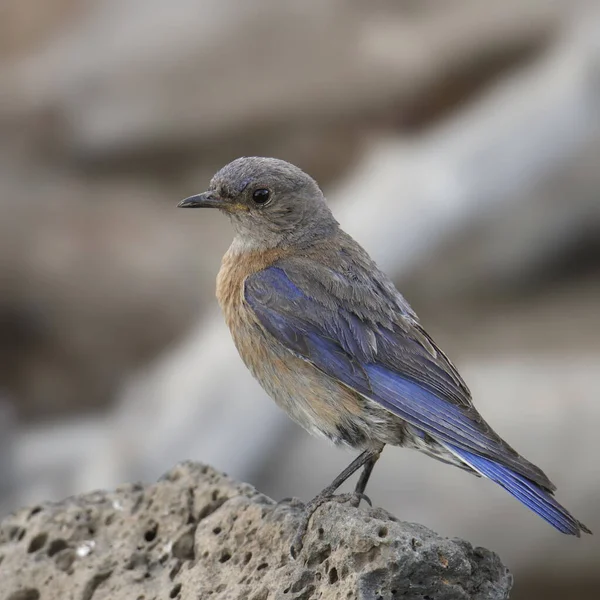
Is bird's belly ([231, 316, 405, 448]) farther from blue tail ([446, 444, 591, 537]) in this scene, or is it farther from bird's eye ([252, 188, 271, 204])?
bird's eye ([252, 188, 271, 204])

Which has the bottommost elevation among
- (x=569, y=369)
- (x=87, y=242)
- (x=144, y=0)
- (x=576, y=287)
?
(x=569, y=369)

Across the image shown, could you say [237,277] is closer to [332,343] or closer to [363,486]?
[332,343]

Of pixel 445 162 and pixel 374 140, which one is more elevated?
pixel 374 140

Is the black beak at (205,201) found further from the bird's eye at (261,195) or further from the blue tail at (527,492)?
the blue tail at (527,492)

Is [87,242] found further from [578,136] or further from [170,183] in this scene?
[578,136]

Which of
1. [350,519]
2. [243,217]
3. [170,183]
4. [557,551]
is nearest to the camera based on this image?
[350,519]

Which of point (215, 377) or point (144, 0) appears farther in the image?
point (144, 0)

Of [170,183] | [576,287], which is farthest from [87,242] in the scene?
[576,287]

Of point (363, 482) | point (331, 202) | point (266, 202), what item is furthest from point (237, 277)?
point (331, 202)
